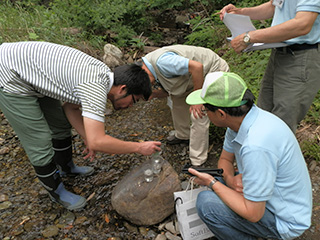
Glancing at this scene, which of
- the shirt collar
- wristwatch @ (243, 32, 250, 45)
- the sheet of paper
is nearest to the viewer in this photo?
the shirt collar

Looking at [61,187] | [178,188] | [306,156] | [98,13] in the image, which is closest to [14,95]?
[61,187]

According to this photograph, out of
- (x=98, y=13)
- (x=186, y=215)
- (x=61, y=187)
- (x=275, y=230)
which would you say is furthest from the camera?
(x=98, y=13)

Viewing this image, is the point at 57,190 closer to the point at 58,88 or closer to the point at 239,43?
the point at 58,88

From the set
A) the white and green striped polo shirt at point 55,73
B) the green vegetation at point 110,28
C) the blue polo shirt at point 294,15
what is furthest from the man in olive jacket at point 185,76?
the green vegetation at point 110,28

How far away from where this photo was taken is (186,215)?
2213mm

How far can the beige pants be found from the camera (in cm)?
318

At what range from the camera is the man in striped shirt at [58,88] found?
2.11m

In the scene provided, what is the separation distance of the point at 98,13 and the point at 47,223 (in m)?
5.86

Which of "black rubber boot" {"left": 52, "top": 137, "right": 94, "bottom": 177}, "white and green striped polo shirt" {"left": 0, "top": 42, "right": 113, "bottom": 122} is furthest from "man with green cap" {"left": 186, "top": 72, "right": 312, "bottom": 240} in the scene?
"black rubber boot" {"left": 52, "top": 137, "right": 94, "bottom": 177}

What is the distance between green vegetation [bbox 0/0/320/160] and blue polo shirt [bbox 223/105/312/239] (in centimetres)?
322

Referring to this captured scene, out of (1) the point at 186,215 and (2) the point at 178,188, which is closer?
(1) the point at 186,215

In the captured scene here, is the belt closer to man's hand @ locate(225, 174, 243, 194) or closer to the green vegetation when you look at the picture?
man's hand @ locate(225, 174, 243, 194)

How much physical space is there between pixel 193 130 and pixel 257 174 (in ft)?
5.42

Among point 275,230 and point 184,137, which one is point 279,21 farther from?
point 184,137
